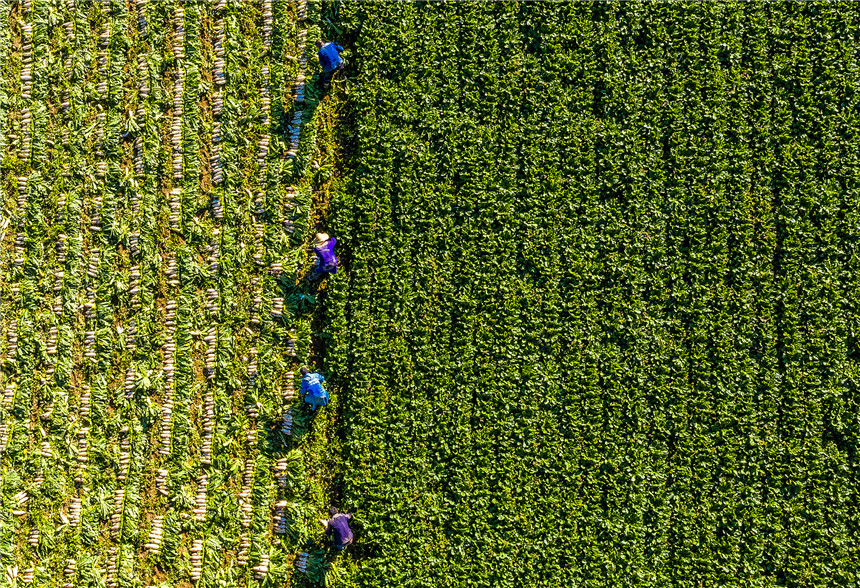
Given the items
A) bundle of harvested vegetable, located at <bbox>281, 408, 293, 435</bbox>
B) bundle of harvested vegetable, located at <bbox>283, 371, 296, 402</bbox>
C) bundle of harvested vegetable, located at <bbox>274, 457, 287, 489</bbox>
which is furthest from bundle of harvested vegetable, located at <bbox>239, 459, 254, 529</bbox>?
bundle of harvested vegetable, located at <bbox>283, 371, 296, 402</bbox>

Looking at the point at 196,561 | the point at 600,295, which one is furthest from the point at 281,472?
the point at 600,295

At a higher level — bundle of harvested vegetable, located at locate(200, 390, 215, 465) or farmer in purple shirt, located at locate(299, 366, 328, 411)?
farmer in purple shirt, located at locate(299, 366, 328, 411)

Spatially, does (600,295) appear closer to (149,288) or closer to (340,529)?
(340,529)

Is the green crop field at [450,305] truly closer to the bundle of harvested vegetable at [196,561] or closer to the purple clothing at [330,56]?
the bundle of harvested vegetable at [196,561]

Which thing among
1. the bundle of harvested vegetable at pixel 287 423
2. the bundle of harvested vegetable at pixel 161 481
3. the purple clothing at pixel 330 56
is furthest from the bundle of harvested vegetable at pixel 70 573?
the purple clothing at pixel 330 56

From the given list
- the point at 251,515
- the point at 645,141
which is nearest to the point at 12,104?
the point at 251,515

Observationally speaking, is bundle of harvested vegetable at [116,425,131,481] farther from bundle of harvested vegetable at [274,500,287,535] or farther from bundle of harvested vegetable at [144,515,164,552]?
bundle of harvested vegetable at [274,500,287,535]

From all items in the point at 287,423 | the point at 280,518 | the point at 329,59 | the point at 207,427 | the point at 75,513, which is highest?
the point at 329,59
